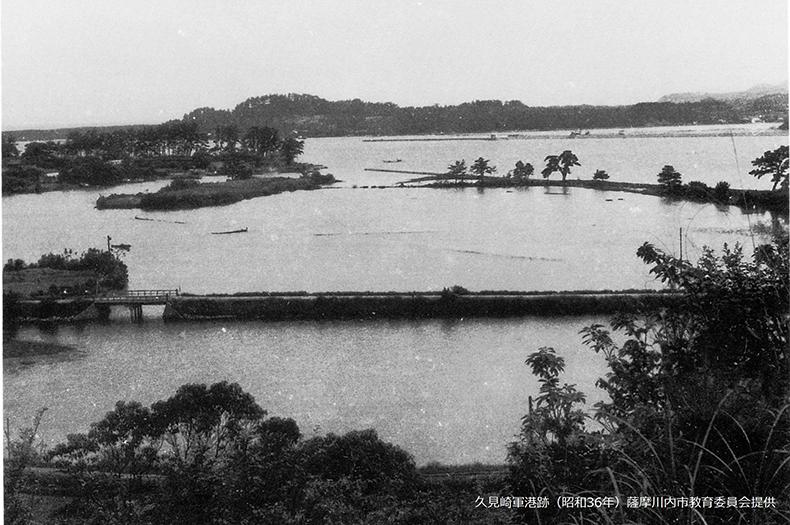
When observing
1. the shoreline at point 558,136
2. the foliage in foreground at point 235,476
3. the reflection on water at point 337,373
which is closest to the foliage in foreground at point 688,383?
the foliage in foreground at point 235,476

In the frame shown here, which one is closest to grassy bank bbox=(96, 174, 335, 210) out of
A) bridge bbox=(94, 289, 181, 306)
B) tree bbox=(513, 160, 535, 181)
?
bridge bbox=(94, 289, 181, 306)

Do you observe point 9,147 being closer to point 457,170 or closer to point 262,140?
point 262,140

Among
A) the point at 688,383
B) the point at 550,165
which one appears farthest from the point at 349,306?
the point at 688,383

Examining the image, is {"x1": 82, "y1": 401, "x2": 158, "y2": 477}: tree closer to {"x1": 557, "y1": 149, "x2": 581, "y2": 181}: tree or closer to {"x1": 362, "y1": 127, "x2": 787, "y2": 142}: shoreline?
{"x1": 362, "y1": 127, "x2": 787, "y2": 142}: shoreline

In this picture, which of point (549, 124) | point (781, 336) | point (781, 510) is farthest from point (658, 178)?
point (781, 510)

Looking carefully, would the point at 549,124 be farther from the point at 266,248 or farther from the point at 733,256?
the point at 266,248

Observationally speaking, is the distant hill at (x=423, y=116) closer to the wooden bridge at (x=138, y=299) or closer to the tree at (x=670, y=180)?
the tree at (x=670, y=180)
